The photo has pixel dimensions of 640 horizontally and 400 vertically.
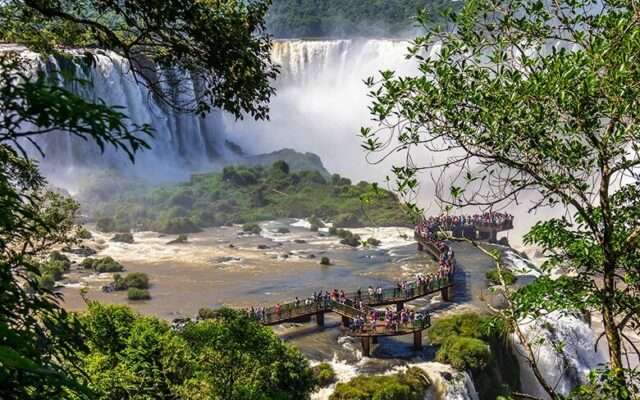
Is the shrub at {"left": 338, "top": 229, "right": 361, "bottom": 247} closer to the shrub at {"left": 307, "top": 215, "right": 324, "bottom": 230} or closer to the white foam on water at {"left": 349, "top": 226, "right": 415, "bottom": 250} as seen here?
the white foam on water at {"left": 349, "top": 226, "right": 415, "bottom": 250}

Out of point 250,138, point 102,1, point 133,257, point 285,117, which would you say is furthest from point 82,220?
point 102,1

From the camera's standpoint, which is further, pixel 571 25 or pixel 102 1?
pixel 571 25

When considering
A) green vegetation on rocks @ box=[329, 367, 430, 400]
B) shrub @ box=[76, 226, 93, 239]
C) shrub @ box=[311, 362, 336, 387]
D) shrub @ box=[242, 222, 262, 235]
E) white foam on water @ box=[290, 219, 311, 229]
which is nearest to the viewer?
shrub @ box=[76, 226, 93, 239]

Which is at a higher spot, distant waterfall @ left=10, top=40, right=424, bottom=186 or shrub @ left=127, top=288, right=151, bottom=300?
distant waterfall @ left=10, top=40, right=424, bottom=186

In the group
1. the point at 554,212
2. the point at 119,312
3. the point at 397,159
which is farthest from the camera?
the point at 397,159

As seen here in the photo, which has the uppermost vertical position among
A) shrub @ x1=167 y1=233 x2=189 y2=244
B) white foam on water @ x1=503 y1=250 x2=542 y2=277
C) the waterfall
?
shrub @ x1=167 y1=233 x2=189 y2=244

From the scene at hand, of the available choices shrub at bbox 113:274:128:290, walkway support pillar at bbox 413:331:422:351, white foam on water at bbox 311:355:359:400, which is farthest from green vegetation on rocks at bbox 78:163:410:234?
white foam on water at bbox 311:355:359:400

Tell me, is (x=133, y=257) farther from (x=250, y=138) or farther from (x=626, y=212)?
(x=250, y=138)

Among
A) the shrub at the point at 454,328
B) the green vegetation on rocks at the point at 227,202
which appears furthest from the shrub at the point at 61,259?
the shrub at the point at 454,328
